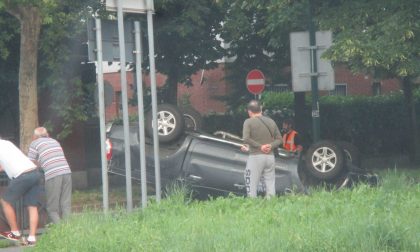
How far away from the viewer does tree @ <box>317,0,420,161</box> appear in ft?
51.7

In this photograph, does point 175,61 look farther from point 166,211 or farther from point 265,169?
point 166,211

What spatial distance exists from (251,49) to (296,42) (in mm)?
7894

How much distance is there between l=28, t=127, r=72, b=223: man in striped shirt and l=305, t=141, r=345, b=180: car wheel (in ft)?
14.5

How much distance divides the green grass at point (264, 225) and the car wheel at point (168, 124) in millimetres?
5117

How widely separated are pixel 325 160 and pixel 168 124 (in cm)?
273

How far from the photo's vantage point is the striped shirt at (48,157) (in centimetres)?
1270

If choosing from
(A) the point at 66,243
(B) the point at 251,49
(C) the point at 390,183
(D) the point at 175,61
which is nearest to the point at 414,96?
(B) the point at 251,49

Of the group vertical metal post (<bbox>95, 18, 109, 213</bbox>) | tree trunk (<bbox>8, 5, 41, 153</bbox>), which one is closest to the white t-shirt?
vertical metal post (<bbox>95, 18, 109, 213</bbox>)

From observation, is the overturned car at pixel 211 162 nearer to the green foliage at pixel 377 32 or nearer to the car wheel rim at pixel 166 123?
the car wheel rim at pixel 166 123

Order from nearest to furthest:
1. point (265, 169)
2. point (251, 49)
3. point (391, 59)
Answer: point (265, 169), point (391, 59), point (251, 49)

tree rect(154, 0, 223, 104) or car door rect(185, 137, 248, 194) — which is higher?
tree rect(154, 0, 223, 104)

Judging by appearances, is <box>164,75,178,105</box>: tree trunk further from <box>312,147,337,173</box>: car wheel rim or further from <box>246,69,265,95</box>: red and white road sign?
<box>312,147,337,173</box>: car wheel rim

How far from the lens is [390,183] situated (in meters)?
9.43

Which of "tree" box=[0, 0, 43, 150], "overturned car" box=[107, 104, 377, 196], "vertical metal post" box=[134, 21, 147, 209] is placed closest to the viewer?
"vertical metal post" box=[134, 21, 147, 209]
